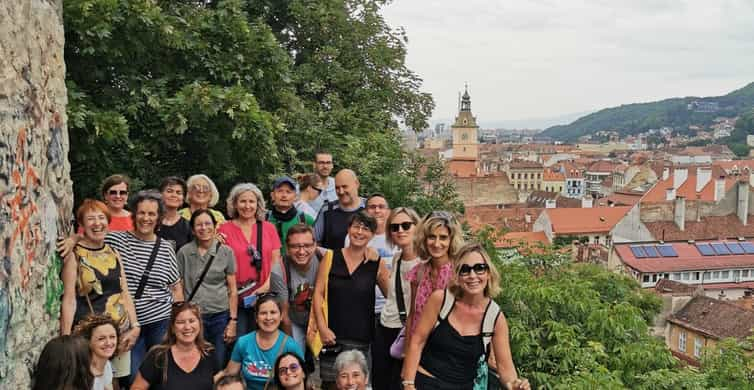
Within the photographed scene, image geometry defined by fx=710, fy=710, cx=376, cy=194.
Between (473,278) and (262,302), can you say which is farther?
(262,302)

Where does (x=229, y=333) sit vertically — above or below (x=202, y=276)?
below

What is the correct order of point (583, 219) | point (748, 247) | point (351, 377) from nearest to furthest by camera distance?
point (351, 377)
point (748, 247)
point (583, 219)

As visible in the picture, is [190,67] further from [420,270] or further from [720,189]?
[720,189]

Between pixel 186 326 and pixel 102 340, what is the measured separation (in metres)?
0.50

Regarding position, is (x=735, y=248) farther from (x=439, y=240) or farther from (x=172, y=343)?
(x=172, y=343)

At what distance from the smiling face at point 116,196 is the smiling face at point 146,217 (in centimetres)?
36

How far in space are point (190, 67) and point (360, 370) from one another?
675 centimetres

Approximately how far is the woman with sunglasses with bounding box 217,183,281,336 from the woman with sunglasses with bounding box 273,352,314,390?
0.98 meters

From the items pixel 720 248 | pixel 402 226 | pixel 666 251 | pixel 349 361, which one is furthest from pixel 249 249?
pixel 720 248

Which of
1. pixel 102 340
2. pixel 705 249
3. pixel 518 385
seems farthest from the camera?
pixel 705 249

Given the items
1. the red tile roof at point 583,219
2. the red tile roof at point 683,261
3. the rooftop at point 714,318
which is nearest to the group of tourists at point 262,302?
the rooftop at point 714,318

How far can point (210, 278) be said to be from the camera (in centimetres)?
512

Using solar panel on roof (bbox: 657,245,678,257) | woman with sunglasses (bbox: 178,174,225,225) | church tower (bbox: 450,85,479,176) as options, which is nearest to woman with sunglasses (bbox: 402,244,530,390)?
woman with sunglasses (bbox: 178,174,225,225)

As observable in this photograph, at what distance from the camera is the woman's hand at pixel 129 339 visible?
4.49m
